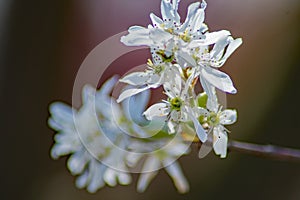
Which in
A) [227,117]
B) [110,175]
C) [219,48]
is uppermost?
[219,48]

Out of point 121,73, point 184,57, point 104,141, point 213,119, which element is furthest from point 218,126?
point 121,73

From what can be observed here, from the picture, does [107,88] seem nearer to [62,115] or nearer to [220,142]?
[62,115]

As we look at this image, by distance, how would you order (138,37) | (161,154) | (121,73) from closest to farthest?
(138,37) → (161,154) → (121,73)

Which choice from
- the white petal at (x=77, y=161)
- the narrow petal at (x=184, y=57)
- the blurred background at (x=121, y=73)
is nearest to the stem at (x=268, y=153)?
the narrow petal at (x=184, y=57)

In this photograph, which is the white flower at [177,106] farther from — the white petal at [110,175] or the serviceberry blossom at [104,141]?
the white petal at [110,175]

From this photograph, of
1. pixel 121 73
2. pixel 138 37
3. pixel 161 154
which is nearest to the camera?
pixel 138 37

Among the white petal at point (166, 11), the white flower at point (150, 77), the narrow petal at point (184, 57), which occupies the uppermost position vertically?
the white petal at point (166, 11)
